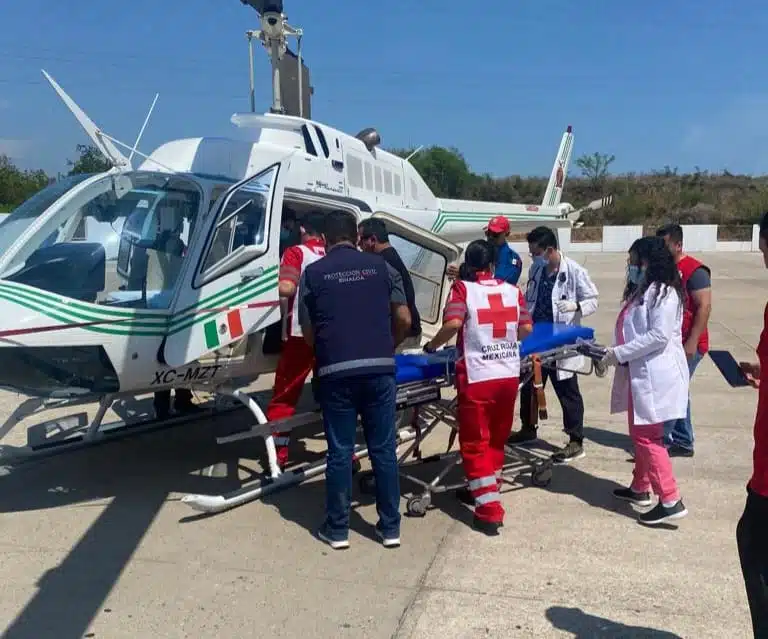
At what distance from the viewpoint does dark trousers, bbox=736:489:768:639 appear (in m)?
2.40

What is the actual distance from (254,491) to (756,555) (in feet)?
9.68

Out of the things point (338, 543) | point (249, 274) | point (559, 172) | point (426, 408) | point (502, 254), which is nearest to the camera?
point (338, 543)

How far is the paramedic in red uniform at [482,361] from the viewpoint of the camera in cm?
401

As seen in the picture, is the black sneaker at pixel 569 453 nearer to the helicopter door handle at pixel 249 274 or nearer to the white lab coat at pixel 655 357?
the white lab coat at pixel 655 357

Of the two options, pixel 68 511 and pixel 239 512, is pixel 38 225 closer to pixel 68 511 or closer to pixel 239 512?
pixel 68 511

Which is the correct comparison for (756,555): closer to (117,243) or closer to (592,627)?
(592,627)

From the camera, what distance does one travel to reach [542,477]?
4.77 metres

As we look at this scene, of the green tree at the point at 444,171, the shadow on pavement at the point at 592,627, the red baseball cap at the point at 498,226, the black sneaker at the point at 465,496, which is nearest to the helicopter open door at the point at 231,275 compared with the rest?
the black sneaker at the point at 465,496

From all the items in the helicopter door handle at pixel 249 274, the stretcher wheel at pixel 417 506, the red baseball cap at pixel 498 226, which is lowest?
the stretcher wheel at pixel 417 506

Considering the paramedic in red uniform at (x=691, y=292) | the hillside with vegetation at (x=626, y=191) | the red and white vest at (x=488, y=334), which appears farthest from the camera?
the hillside with vegetation at (x=626, y=191)

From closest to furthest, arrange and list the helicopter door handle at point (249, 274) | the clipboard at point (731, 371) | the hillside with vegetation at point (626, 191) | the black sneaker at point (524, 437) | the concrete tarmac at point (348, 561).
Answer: the clipboard at point (731, 371)
the concrete tarmac at point (348, 561)
the helicopter door handle at point (249, 274)
the black sneaker at point (524, 437)
the hillside with vegetation at point (626, 191)

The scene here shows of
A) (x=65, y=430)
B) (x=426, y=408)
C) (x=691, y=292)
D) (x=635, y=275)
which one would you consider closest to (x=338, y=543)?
(x=426, y=408)

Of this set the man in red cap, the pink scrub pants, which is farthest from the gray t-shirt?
the man in red cap

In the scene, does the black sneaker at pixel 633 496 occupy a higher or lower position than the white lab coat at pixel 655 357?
lower
